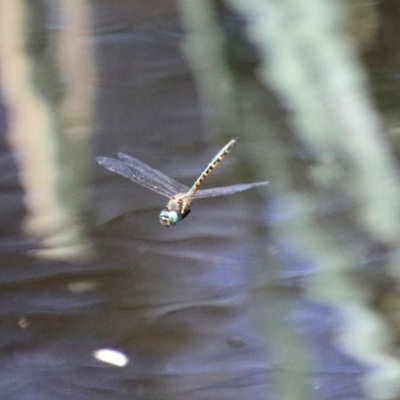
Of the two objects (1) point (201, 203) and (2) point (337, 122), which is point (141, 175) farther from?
(2) point (337, 122)

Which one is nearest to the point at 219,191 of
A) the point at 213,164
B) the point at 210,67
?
the point at 213,164

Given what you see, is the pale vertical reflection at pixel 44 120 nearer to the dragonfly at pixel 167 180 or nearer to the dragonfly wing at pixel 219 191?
the dragonfly at pixel 167 180

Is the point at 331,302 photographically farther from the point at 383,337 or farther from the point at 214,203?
the point at 214,203

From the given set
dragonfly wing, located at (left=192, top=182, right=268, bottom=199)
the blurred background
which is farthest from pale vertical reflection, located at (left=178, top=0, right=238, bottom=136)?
dragonfly wing, located at (left=192, top=182, right=268, bottom=199)

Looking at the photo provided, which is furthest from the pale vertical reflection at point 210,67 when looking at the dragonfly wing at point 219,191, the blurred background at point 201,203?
the dragonfly wing at point 219,191

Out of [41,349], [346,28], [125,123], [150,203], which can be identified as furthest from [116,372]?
[346,28]

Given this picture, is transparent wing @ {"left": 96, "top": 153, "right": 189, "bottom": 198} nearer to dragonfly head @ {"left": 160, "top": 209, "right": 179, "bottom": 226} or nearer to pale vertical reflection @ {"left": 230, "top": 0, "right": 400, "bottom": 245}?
dragonfly head @ {"left": 160, "top": 209, "right": 179, "bottom": 226}

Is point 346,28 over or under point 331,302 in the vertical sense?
over
